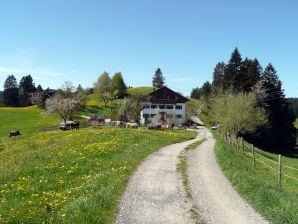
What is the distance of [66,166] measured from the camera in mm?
20766

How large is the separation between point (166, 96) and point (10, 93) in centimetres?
8008

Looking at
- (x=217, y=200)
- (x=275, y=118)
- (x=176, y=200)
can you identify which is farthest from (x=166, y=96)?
(x=176, y=200)

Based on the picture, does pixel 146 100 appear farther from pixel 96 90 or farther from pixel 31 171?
pixel 31 171

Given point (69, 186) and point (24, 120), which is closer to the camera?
point (69, 186)

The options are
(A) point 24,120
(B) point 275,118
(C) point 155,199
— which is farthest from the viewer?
(A) point 24,120

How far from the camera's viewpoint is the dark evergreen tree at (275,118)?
80188 millimetres

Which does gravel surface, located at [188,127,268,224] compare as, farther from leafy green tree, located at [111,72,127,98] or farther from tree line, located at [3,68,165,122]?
leafy green tree, located at [111,72,127,98]

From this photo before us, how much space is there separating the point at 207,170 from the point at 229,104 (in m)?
36.2

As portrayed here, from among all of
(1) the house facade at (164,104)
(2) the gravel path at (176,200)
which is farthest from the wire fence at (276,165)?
(1) the house facade at (164,104)

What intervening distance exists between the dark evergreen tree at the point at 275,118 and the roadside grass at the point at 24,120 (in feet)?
163

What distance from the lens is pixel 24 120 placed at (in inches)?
4023

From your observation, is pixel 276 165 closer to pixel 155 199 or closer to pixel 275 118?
pixel 155 199

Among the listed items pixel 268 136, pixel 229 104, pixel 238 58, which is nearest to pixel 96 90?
pixel 238 58

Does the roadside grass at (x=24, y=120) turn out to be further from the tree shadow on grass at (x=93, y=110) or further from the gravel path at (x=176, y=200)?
the gravel path at (x=176, y=200)
